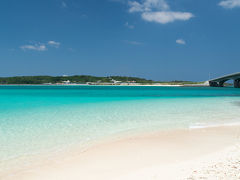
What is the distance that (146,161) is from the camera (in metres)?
4.95

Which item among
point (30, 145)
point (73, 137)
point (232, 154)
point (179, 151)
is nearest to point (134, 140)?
point (179, 151)

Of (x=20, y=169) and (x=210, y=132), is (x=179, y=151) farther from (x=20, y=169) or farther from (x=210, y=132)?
(x=20, y=169)

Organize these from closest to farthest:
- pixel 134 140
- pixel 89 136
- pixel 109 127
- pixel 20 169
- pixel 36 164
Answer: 1. pixel 20 169
2. pixel 36 164
3. pixel 134 140
4. pixel 89 136
5. pixel 109 127

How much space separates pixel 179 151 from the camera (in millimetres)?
5672

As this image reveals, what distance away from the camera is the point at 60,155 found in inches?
217

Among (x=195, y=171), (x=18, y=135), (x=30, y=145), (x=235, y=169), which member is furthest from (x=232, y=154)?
(x=18, y=135)

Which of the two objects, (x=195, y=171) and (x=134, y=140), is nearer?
(x=195, y=171)

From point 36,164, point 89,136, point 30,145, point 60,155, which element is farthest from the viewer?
point 89,136

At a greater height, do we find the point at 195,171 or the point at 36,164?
the point at 195,171

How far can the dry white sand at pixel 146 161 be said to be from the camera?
13.1 feet

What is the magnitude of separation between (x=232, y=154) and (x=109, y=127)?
5519mm

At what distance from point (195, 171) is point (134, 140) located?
10.6 ft

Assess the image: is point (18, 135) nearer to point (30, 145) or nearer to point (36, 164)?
point (30, 145)

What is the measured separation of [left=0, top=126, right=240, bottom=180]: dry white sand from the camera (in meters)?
4.00
